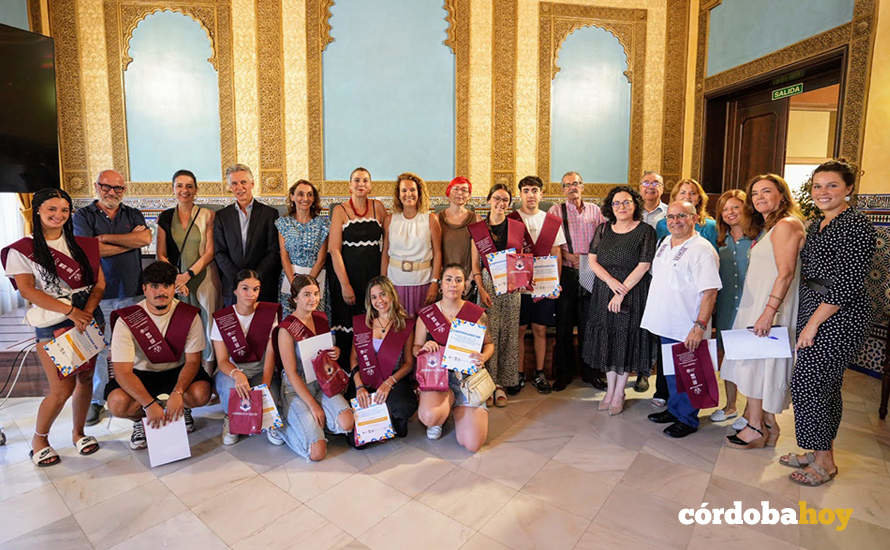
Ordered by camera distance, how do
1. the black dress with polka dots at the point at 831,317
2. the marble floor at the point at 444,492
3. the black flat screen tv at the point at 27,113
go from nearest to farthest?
the marble floor at the point at 444,492 < the black dress with polka dots at the point at 831,317 < the black flat screen tv at the point at 27,113

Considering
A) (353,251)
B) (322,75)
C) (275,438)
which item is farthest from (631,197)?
(322,75)

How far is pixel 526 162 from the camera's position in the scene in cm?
568

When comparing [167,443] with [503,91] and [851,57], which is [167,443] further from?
[851,57]

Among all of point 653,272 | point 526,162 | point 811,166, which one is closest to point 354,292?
point 653,272

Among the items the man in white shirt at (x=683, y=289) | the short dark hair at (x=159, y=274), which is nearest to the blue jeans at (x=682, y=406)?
the man in white shirt at (x=683, y=289)

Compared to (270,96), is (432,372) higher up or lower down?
lower down

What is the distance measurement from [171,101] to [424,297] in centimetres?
415

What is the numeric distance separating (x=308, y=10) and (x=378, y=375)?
4.38 meters

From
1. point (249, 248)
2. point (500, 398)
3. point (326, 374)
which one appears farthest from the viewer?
point (500, 398)

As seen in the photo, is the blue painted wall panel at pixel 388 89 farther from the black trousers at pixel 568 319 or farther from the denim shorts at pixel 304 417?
the denim shorts at pixel 304 417

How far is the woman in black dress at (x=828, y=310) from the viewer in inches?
81.2

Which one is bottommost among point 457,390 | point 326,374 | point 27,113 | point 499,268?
point 457,390

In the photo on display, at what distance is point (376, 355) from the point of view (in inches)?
106

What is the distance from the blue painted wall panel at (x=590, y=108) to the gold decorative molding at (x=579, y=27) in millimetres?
63
